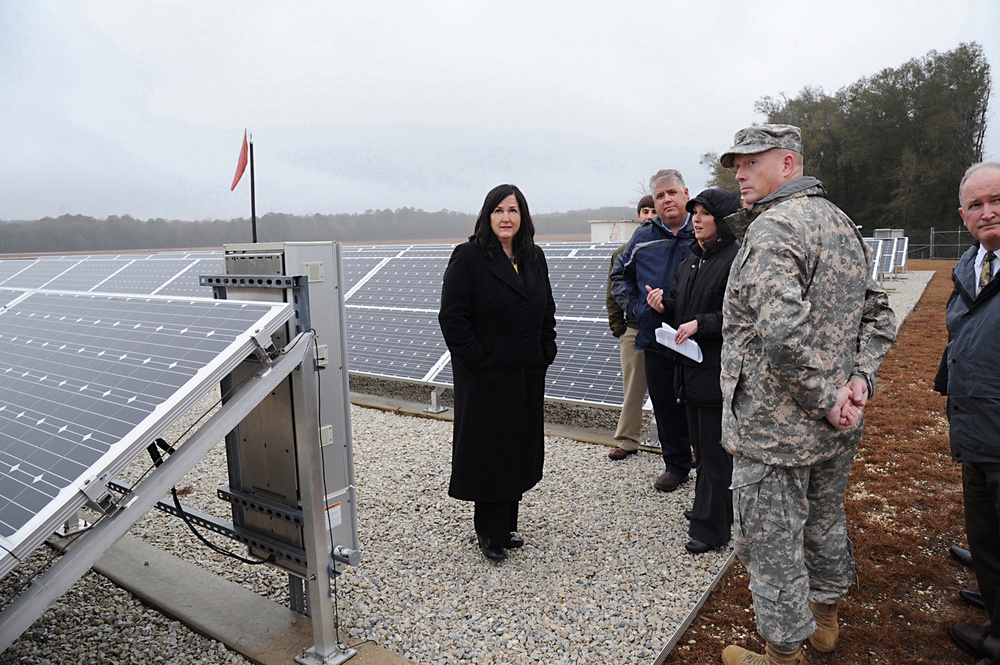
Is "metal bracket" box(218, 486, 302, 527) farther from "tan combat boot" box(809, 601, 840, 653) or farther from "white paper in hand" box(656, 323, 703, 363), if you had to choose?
"tan combat boot" box(809, 601, 840, 653)

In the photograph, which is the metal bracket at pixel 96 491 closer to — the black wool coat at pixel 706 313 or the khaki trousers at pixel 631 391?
the black wool coat at pixel 706 313

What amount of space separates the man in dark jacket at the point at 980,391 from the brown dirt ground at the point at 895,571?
0.23 m

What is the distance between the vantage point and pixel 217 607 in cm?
325

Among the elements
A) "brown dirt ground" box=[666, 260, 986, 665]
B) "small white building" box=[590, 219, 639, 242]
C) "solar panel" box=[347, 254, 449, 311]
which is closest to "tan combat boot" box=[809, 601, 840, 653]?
"brown dirt ground" box=[666, 260, 986, 665]

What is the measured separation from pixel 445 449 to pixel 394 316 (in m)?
2.81

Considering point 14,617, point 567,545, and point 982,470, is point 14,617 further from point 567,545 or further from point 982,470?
point 982,470

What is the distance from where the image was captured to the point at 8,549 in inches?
63.3

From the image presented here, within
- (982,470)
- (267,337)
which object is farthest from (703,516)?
(267,337)

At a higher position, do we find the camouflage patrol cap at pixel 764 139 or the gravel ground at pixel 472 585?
the camouflage patrol cap at pixel 764 139

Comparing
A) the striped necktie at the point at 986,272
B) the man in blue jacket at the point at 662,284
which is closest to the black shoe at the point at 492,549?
the man in blue jacket at the point at 662,284

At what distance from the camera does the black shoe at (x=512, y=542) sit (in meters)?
3.72

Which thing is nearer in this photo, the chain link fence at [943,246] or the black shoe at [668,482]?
the black shoe at [668,482]

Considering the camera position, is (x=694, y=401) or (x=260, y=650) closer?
(x=260, y=650)

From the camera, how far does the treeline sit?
39594 mm
